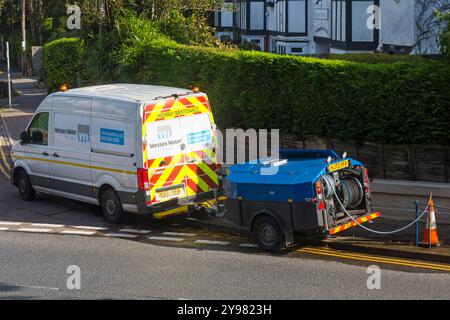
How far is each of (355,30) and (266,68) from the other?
11.7m

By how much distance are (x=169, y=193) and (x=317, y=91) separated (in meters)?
4.11

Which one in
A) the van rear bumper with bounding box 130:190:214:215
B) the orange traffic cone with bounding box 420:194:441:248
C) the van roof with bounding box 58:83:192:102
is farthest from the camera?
the van roof with bounding box 58:83:192:102

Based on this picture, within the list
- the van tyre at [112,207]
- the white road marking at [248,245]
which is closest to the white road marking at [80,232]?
the van tyre at [112,207]

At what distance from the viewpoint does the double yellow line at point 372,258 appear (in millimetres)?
12414

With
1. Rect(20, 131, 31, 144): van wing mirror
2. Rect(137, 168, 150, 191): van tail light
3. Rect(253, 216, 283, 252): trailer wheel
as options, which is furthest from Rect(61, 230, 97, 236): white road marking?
Rect(253, 216, 283, 252): trailer wheel

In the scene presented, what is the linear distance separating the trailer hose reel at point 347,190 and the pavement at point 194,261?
666 mm

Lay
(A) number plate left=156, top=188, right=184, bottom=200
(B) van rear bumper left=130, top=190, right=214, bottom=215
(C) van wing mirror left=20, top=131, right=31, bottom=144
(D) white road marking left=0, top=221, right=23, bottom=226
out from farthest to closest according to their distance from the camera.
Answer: (C) van wing mirror left=20, top=131, right=31, bottom=144 < (D) white road marking left=0, top=221, right=23, bottom=226 < (A) number plate left=156, top=188, right=184, bottom=200 < (B) van rear bumper left=130, top=190, right=214, bottom=215

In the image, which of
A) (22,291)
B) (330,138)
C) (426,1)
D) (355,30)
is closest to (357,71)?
(330,138)

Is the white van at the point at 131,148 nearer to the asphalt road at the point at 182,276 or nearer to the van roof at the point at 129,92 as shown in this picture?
the van roof at the point at 129,92

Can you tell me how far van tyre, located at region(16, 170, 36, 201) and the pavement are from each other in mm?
910

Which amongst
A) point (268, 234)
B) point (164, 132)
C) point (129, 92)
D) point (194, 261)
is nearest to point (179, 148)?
point (164, 132)

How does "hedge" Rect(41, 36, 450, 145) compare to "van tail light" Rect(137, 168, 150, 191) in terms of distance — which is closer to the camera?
"van tail light" Rect(137, 168, 150, 191)

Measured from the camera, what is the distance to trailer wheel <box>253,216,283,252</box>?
13297 millimetres

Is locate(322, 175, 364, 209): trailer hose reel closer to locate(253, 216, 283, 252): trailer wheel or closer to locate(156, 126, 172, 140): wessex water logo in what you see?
locate(253, 216, 283, 252): trailer wheel
